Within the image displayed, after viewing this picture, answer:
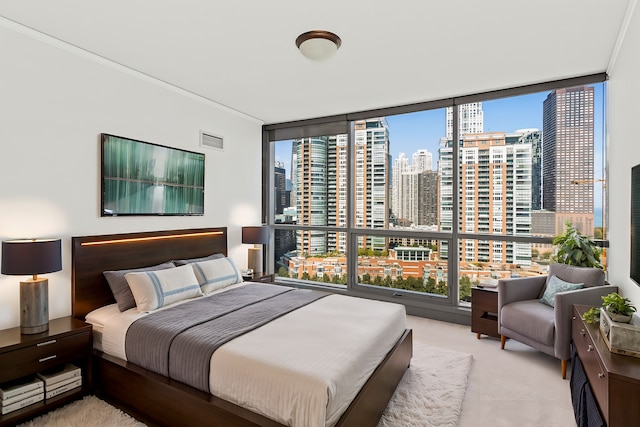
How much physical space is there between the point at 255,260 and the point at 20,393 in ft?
9.10

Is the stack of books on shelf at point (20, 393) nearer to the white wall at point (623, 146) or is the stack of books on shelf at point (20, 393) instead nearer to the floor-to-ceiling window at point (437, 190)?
the floor-to-ceiling window at point (437, 190)

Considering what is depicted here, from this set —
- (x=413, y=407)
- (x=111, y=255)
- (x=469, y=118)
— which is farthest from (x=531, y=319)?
(x=111, y=255)

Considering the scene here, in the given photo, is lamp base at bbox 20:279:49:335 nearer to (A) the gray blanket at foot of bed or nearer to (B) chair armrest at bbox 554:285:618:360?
(A) the gray blanket at foot of bed

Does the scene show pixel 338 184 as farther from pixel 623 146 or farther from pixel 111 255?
pixel 623 146

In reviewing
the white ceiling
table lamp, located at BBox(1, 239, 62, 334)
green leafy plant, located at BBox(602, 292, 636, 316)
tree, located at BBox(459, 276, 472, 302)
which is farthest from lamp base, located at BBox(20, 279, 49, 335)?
tree, located at BBox(459, 276, 472, 302)

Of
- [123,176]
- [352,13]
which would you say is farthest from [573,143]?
[123,176]

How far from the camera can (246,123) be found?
5066mm

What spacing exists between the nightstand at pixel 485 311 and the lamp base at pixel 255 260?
274 cm

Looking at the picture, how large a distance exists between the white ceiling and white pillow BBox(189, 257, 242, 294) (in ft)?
6.57

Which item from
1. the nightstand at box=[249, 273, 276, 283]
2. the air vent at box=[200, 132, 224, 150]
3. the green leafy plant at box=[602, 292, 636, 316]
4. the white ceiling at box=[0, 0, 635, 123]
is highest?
the white ceiling at box=[0, 0, 635, 123]

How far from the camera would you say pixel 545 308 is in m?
3.17

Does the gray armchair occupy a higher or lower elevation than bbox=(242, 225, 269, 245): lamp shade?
lower

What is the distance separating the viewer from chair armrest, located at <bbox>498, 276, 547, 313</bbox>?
3406 millimetres

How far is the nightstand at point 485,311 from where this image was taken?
3619 mm
